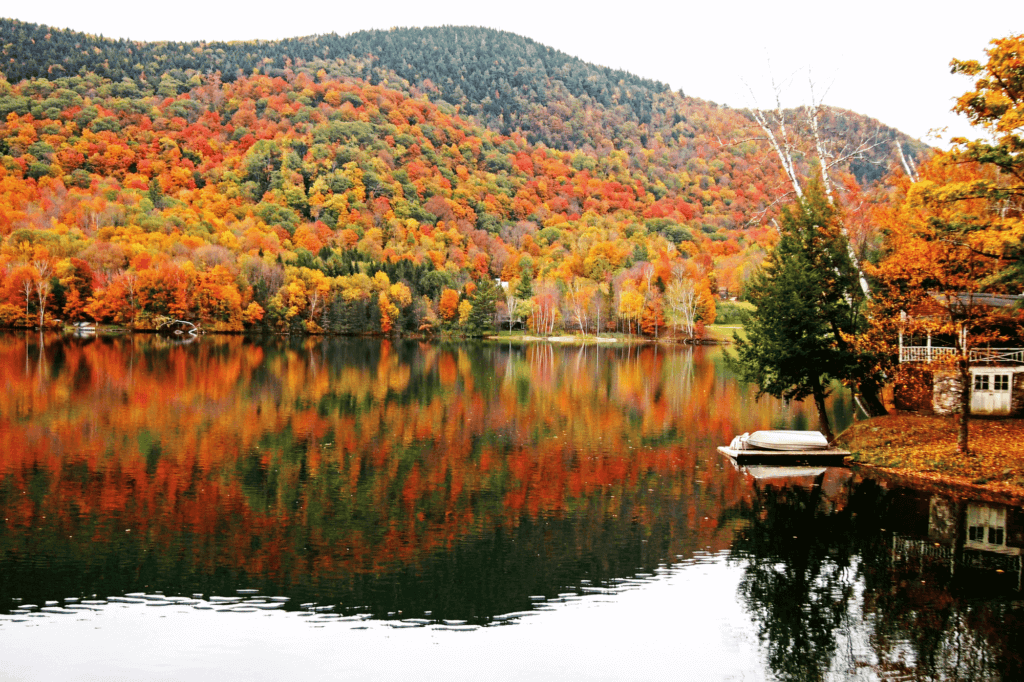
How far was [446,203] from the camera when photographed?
174 m

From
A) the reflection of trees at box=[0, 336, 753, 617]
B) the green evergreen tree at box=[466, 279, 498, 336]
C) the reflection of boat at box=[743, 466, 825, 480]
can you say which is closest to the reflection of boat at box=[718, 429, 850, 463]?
the reflection of boat at box=[743, 466, 825, 480]

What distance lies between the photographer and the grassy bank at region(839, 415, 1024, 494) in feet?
74.7

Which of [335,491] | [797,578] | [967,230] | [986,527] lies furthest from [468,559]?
[967,230]

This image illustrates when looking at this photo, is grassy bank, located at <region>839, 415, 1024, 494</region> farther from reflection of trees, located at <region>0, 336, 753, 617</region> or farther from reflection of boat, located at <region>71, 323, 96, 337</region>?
reflection of boat, located at <region>71, 323, 96, 337</region>

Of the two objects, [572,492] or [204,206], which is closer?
[572,492]

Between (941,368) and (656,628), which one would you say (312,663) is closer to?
(656,628)

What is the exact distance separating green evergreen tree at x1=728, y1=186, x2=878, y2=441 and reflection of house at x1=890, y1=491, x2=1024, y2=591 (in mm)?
8121

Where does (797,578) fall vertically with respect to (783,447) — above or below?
below

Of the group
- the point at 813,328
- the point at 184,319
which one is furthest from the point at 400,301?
the point at 813,328

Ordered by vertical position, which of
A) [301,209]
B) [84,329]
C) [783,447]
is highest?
[301,209]

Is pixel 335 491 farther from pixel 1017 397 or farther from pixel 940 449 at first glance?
pixel 1017 397

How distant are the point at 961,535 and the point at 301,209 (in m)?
157

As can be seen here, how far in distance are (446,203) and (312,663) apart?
167 meters

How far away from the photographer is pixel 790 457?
2689 centimetres
